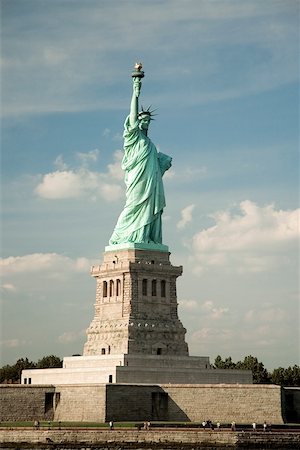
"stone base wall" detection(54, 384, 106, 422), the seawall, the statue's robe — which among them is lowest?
the seawall

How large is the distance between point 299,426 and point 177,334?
12.9 meters

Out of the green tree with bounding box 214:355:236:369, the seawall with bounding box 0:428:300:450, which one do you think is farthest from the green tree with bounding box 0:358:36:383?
the seawall with bounding box 0:428:300:450

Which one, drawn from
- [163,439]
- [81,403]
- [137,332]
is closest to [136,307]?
[137,332]

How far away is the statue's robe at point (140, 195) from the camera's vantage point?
66812 mm

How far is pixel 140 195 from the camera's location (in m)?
67.1

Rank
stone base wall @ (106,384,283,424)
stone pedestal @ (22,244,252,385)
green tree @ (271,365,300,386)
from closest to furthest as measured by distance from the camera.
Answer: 1. stone base wall @ (106,384,283,424)
2. stone pedestal @ (22,244,252,385)
3. green tree @ (271,365,300,386)

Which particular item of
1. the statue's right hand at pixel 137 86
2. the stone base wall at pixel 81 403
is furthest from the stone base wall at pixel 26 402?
the statue's right hand at pixel 137 86

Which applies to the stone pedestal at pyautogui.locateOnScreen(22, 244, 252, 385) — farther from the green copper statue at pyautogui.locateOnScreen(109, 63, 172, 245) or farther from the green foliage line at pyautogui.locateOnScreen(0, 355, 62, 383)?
the green foliage line at pyautogui.locateOnScreen(0, 355, 62, 383)

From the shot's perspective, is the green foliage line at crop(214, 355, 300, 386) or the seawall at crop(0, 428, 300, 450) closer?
the seawall at crop(0, 428, 300, 450)

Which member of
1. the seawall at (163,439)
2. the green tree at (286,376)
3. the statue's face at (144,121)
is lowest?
the seawall at (163,439)

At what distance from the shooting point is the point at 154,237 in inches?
2653

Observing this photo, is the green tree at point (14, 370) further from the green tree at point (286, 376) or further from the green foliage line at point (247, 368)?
the green tree at point (286, 376)

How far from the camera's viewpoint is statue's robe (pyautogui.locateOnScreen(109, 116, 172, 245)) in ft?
219

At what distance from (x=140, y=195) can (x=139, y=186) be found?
597 millimetres
